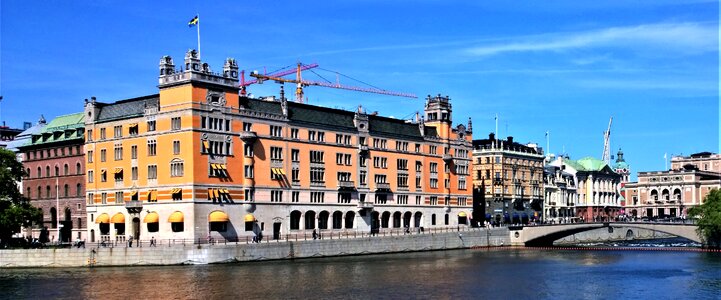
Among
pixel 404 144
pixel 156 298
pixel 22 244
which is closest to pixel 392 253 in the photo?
pixel 404 144

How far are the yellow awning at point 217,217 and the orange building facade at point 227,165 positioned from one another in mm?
141

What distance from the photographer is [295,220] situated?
15062 centimetres

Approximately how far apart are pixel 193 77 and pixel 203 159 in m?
11.7

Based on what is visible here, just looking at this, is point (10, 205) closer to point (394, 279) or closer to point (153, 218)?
point (153, 218)

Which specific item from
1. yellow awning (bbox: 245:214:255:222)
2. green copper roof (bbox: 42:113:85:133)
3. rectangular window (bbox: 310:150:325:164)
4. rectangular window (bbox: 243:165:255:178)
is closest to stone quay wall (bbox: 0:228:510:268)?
yellow awning (bbox: 245:214:255:222)

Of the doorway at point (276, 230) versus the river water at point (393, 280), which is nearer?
the river water at point (393, 280)

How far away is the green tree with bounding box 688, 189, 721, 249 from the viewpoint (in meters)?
145

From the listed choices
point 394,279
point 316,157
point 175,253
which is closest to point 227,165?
point 316,157

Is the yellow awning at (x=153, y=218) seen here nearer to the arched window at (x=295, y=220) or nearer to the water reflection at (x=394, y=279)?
the water reflection at (x=394, y=279)

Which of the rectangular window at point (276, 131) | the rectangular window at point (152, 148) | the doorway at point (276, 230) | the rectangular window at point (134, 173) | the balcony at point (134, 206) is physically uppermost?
the rectangular window at point (276, 131)

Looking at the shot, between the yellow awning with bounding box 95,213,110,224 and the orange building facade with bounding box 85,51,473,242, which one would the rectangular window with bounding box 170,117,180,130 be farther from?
the yellow awning with bounding box 95,213,110,224

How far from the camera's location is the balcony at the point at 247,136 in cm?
14012

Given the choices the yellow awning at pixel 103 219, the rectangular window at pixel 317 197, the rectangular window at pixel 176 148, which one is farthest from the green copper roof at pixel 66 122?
the rectangular window at pixel 317 197

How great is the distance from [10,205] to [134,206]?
18120mm
